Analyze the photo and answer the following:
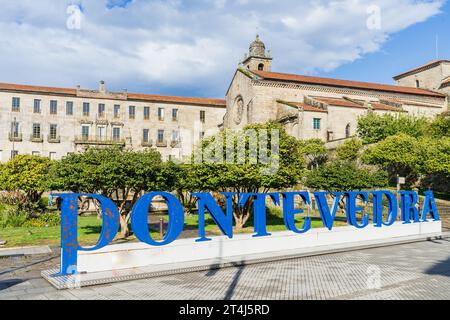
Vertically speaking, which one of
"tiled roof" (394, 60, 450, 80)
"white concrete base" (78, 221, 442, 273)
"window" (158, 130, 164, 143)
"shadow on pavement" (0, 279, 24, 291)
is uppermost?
"tiled roof" (394, 60, 450, 80)

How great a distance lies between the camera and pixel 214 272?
12.8 meters

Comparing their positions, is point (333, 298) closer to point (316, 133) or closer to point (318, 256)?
point (318, 256)

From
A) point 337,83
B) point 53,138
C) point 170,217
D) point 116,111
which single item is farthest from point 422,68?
point 170,217

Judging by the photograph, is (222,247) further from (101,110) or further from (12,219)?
(101,110)

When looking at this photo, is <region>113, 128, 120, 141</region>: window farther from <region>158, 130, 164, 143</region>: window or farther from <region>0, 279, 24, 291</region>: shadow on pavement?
<region>0, 279, 24, 291</region>: shadow on pavement

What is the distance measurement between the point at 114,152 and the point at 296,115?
110 ft

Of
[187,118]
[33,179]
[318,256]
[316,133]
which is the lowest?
[318,256]

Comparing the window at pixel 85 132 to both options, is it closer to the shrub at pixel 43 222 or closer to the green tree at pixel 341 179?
the shrub at pixel 43 222

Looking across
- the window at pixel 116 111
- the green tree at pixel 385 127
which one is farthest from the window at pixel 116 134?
the green tree at pixel 385 127

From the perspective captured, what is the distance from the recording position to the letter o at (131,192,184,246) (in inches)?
496

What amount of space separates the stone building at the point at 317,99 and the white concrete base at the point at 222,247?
1144 inches

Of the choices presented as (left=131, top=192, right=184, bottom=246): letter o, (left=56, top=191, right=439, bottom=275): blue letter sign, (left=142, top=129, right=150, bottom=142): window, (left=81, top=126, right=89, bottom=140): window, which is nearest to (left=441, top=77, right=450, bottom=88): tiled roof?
(left=142, top=129, right=150, bottom=142): window

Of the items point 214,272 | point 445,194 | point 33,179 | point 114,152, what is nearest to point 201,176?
point 114,152

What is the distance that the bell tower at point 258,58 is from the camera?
69.3 metres
